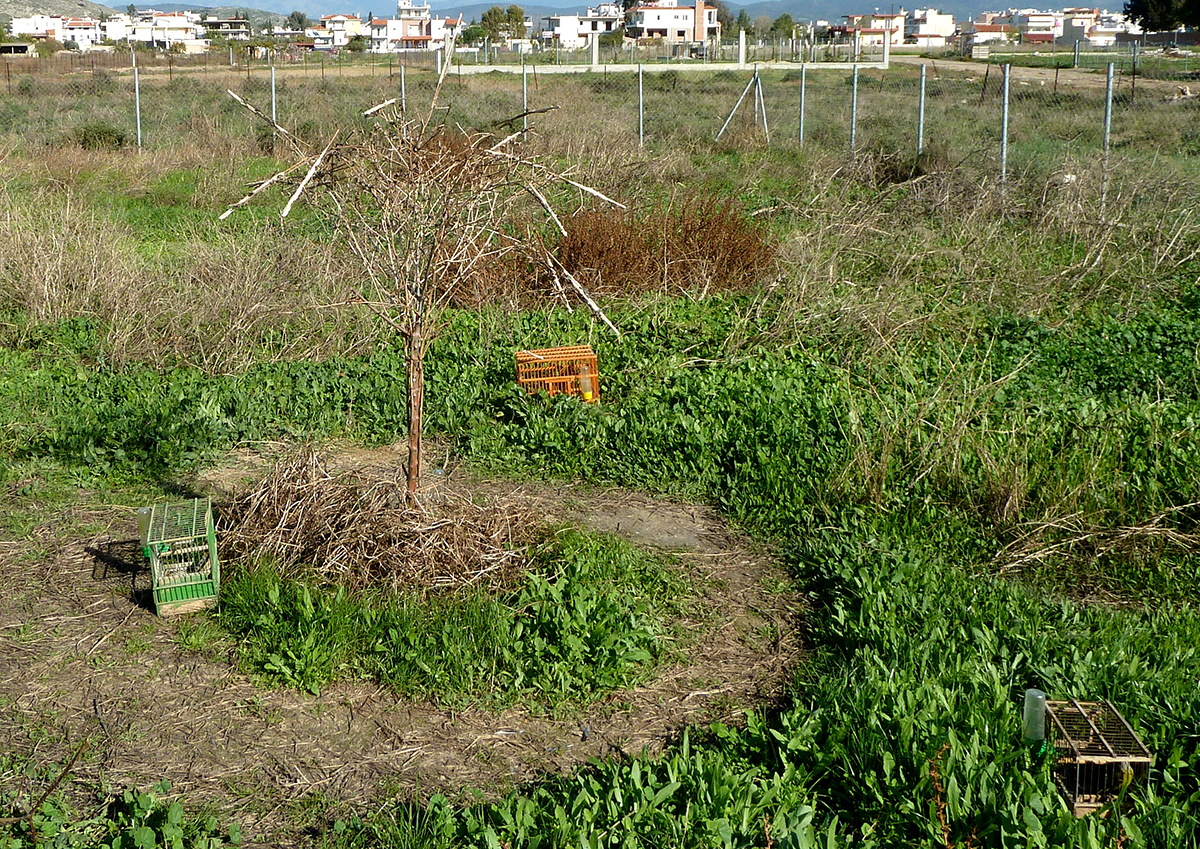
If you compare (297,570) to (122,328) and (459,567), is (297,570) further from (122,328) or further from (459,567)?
(122,328)

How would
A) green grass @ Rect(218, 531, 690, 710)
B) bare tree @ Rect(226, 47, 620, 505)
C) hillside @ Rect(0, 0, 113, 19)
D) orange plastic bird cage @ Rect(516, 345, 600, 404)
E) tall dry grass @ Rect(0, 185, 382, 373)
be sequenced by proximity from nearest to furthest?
green grass @ Rect(218, 531, 690, 710)
bare tree @ Rect(226, 47, 620, 505)
orange plastic bird cage @ Rect(516, 345, 600, 404)
tall dry grass @ Rect(0, 185, 382, 373)
hillside @ Rect(0, 0, 113, 19)

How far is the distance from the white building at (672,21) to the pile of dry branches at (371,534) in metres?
85.8

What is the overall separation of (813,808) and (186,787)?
1.94m

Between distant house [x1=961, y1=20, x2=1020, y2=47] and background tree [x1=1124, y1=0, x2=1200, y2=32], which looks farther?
distant house [x1=961, y1=20, x2=1020, y2=47]

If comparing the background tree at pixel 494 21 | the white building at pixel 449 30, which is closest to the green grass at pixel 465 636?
the white building at pixel 449 30

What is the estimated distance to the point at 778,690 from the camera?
4.05 metres


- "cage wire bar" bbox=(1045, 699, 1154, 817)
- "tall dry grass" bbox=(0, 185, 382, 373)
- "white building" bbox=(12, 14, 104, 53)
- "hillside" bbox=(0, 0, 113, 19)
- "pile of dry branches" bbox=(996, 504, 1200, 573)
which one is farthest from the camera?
"hillside" bbox=(0, 0, 113, 19)

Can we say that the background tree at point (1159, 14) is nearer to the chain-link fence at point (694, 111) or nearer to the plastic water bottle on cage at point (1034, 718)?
the chain-link fence at point (694, 111)

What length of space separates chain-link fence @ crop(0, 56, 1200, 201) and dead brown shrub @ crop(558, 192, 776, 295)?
1230mm

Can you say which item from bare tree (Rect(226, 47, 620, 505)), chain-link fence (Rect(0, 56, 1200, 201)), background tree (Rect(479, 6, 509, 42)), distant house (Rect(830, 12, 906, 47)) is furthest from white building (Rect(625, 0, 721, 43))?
bare tree (Rect(226, 47, 620, 505))

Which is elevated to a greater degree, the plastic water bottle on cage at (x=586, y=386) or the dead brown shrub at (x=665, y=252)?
the dead brown shrub at (x=665, y=252)

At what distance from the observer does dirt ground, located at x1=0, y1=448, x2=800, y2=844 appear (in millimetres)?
3521

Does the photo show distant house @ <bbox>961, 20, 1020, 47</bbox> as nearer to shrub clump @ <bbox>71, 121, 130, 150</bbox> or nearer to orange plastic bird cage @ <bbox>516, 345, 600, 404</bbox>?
shrub clump @ <bbox>71, 121, 130, 150</bbox>

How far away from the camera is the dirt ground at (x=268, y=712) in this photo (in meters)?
3.52
